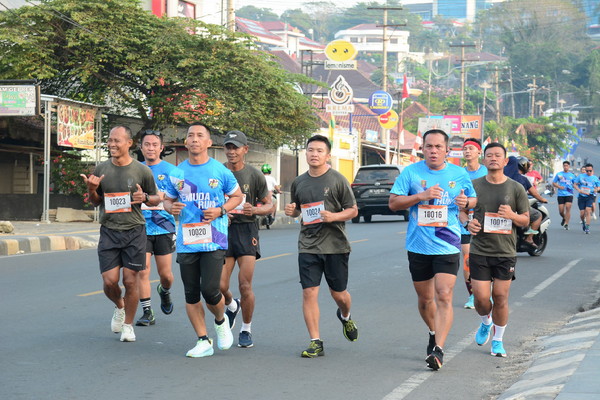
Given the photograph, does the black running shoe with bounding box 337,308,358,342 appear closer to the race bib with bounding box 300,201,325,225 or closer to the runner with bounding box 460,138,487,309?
the race bib with bounding box 300,201,325,225

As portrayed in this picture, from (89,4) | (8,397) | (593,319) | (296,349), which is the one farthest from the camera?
(89,4)

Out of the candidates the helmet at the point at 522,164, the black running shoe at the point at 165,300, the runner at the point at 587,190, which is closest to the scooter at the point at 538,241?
the helmet at the point at 522,164

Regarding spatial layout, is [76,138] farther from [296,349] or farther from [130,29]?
[296,349]

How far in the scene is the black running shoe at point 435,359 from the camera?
24.8 feet

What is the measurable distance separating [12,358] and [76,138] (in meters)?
19.6

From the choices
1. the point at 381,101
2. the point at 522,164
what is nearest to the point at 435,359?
the point at 522,164

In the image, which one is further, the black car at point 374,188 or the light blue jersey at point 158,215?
the black car at point 374,188

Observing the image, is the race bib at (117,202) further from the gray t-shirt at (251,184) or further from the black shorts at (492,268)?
the black shorts at (492,268)

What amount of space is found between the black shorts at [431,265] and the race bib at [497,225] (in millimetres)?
527

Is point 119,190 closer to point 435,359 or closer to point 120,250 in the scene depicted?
point 120,250

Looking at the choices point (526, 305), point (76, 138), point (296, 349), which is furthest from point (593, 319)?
point (76, 138)

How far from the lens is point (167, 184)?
26.7 ft

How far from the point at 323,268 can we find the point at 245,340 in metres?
0.98

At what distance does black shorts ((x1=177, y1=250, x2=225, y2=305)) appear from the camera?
7969 mm
